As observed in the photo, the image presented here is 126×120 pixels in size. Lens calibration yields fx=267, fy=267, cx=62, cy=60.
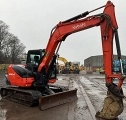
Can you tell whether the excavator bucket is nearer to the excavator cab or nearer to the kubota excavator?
the kubota excavator

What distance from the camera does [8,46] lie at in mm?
70188

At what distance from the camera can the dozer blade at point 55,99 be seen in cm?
932

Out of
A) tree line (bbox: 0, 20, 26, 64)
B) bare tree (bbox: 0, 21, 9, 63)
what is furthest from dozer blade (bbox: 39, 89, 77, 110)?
bare tree (bbox: 0, 21, 9, 63)

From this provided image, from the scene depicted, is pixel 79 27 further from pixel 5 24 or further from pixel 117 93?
pixel 5 24

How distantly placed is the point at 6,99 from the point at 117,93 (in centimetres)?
575

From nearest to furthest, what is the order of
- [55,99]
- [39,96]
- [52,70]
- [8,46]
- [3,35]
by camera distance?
[39,96] → [55,99] → [52,70] → [3,35] → [8,46]

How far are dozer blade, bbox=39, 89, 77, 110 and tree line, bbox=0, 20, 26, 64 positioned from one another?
54.4 m

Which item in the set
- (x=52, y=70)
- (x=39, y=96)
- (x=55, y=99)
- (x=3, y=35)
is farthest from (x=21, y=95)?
(x=3, y=35)

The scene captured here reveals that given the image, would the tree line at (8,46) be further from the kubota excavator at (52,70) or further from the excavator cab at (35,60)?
the kubota excavator at (52,70)

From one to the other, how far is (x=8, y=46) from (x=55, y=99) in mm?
61913

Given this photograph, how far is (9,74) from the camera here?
11.5 metres

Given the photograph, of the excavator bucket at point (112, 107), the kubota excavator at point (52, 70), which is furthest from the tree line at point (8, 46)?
the excavator bucket at point (112, 107)

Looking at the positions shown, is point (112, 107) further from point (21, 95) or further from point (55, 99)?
point (21, 95)

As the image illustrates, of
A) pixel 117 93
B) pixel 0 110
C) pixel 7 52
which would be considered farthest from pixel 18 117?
pixel 7 52
